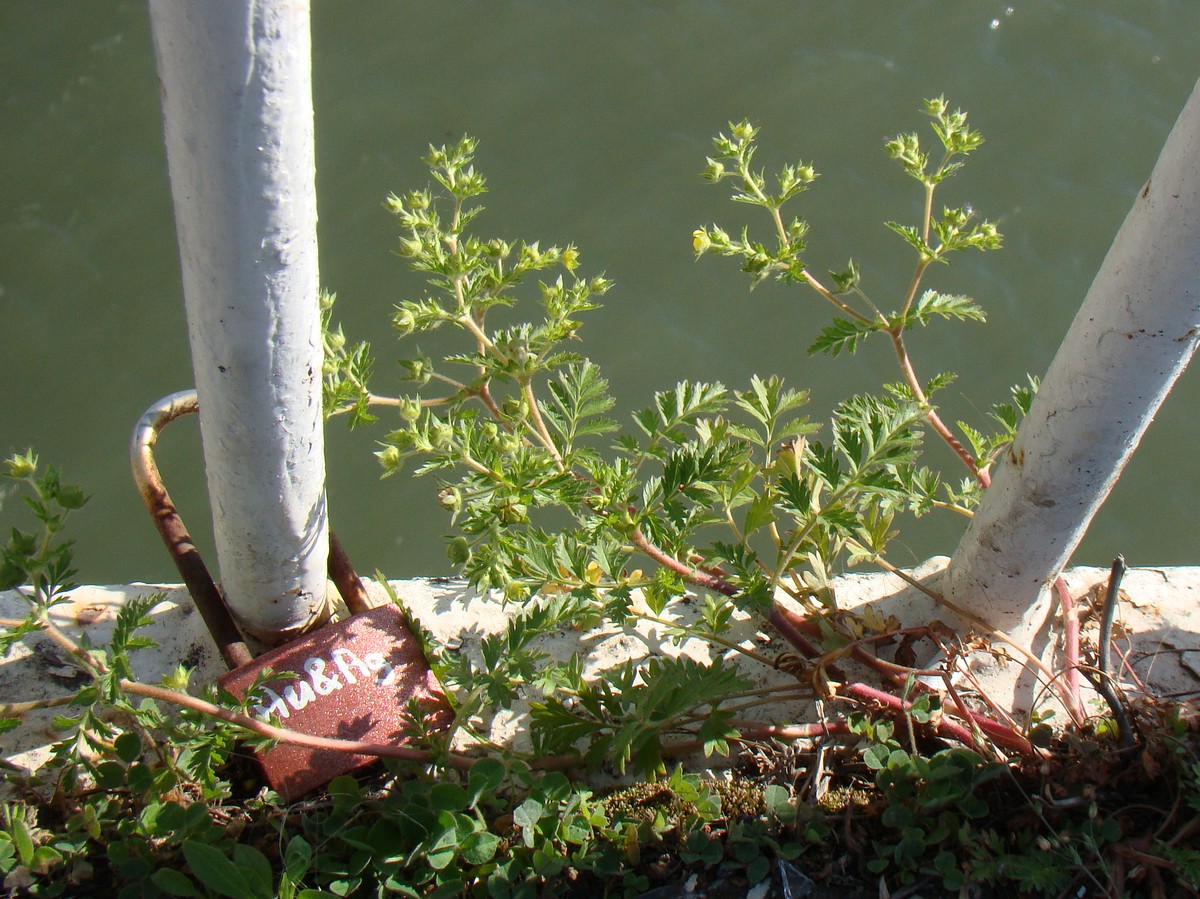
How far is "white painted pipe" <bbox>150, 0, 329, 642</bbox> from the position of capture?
1.55 meters

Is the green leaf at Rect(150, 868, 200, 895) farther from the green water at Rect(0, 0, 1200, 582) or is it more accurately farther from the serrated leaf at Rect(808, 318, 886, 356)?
the green water at Rect(0, 0, 1200, 582)

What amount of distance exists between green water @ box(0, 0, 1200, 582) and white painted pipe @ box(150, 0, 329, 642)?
1.94m

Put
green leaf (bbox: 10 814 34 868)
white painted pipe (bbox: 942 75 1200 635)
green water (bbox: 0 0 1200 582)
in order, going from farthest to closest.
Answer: green water (bbox: 0 0 1200 582) → green leaf (bbox: 10 814 34 868) → white painted pipe (bbox: 942 75 1200 635)

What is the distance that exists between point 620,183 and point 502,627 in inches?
112

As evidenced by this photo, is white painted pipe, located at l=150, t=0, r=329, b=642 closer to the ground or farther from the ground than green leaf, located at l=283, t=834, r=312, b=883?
farther from the ground

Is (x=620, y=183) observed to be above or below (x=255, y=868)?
above

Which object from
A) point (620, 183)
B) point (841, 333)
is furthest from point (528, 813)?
point (620, 183)

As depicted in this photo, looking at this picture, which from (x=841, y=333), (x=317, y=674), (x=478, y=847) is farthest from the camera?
(x=841, y=333)

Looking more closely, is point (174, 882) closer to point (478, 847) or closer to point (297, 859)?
point (297, 859)

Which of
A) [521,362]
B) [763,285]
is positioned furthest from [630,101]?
[521,362]

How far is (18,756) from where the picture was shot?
2.46 m

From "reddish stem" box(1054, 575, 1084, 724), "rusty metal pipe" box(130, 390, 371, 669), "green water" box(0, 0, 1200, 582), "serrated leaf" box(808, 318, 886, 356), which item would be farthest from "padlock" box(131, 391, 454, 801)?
"green water" box(0, 0, 1200, 582)

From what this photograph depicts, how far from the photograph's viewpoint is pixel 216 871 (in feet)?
6.61

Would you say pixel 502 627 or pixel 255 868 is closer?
pixel 255 868
